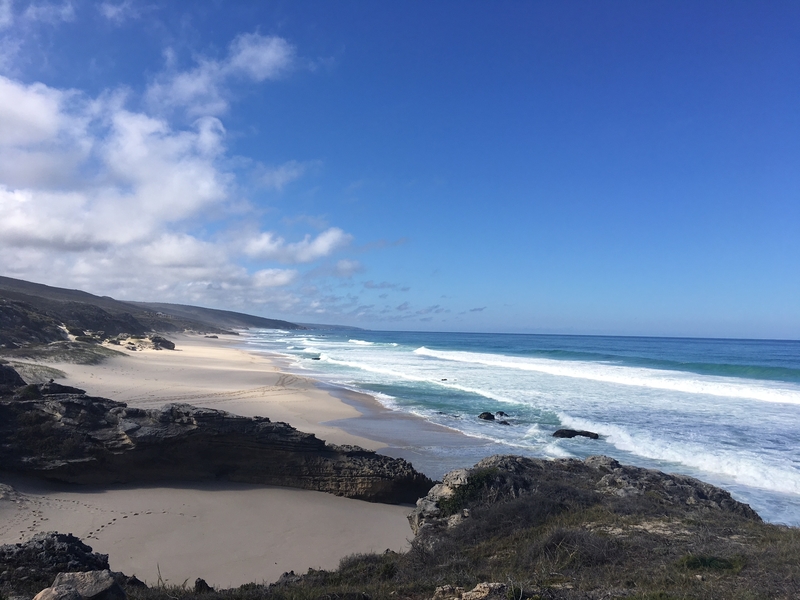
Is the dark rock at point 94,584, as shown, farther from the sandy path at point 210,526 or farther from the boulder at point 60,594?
the sandy path at point 210,526

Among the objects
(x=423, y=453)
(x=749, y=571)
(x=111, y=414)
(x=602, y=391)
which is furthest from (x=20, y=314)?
(x=749, y=571)

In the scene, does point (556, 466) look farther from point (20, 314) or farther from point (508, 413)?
point (20, 314)

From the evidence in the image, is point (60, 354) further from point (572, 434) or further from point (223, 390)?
point (572, 434)

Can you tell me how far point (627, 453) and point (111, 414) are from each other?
13914 millimetres

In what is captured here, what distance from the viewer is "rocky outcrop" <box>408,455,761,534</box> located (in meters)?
7.46

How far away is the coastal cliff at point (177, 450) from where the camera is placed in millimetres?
9234

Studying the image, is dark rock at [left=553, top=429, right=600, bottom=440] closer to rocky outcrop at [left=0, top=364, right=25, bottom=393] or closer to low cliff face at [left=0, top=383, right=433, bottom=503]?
low cliff face at [left=0, top=383, right=433, bottom=503]

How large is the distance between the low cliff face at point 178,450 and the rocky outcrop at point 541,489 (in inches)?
86.6

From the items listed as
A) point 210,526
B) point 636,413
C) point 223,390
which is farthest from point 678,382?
point 210,526

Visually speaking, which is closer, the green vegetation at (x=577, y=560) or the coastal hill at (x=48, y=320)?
the green vegetation at (x=577, y=560)

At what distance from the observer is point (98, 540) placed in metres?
7.24

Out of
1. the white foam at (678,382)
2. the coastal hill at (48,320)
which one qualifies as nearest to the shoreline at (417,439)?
the white foam at (678,382)

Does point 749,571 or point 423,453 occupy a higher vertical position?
point 749,571

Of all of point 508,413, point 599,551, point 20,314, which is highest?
point 20,314
